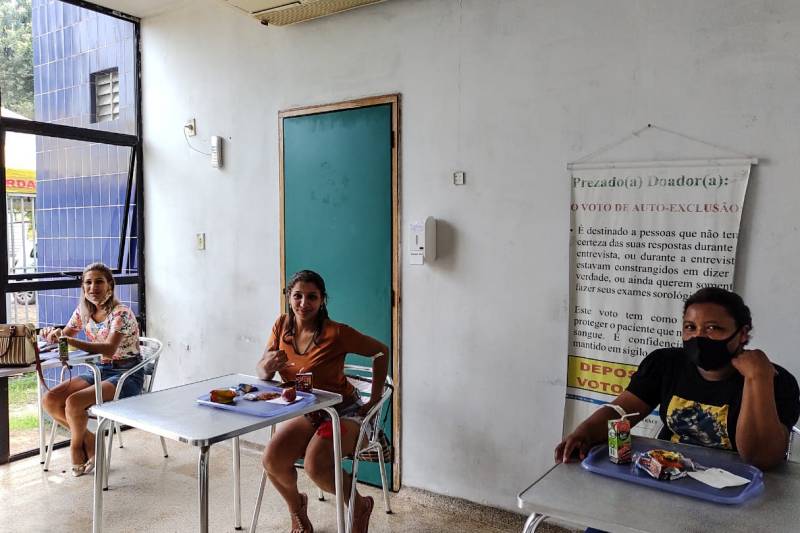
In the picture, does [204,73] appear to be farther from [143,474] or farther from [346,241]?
[143,474]

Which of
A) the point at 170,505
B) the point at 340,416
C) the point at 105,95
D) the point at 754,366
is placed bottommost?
the point at 170,505

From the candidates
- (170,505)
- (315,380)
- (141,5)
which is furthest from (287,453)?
(141,5)

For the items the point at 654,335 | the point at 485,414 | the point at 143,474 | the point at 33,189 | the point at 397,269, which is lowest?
the point at 143,474

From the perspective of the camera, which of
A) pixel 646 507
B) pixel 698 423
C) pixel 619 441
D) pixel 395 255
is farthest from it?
pixel 395 255

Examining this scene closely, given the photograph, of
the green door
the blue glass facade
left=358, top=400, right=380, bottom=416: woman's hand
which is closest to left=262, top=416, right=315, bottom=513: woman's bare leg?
left=358, top=400, right=380, bottom=416: woman's hand

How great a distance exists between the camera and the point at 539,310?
2984 millimetres

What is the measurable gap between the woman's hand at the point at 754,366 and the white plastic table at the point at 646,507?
28 centimetres

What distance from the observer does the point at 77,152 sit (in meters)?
4.38

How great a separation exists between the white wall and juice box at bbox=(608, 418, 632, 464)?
1140mm

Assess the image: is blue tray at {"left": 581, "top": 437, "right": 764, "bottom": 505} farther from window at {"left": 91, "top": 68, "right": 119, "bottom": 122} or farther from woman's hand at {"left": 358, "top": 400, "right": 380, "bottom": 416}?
window at {"left": 91, "top": 68, "right": 119, "bottom": 122}

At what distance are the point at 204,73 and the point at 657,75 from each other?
2.91m

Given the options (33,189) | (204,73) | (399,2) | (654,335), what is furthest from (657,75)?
(33,189)

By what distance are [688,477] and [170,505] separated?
270cm

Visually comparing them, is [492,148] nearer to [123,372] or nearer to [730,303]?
[730,303]
